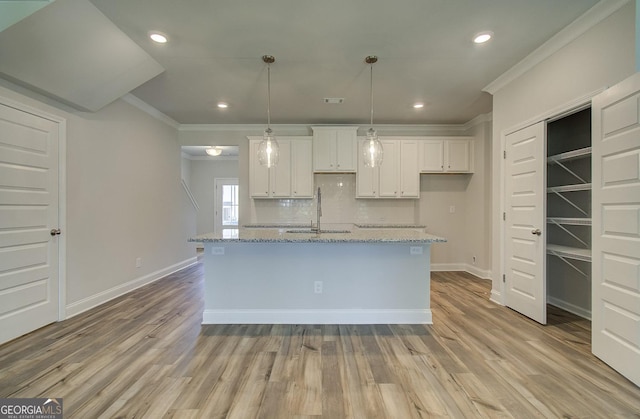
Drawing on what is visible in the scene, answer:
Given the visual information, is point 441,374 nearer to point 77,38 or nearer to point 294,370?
point 294,370

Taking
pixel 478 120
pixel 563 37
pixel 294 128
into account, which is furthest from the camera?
pixel 294 128

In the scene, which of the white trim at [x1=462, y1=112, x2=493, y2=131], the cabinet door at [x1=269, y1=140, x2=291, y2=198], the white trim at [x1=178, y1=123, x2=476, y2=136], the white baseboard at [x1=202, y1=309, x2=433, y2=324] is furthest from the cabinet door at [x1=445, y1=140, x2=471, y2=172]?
the white baseboard at [x1=202, y1=309, x2=433, y2=324]

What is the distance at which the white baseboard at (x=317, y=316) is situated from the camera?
2.70 m

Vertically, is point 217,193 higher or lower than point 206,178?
lower

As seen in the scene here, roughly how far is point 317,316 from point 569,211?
10.2 ft

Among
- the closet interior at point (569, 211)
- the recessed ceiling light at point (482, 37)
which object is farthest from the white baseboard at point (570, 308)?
the recessed ceiling light at point (482, 37)

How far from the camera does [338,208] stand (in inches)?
196

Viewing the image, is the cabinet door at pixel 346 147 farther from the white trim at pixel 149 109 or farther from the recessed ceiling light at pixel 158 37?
the white trim at pixel 149 109

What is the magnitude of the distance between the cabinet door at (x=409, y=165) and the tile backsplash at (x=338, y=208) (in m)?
0.41

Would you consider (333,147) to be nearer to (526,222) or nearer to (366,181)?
(366,181)

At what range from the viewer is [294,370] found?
Answer: 76.0 inches

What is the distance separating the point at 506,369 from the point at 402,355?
724 millimetres

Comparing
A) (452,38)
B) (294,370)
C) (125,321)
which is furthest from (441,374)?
(125,321)
